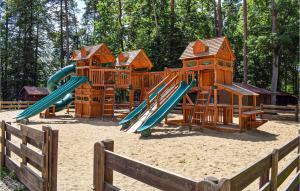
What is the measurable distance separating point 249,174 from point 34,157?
3627 millimetres

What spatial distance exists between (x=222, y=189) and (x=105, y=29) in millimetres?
36116

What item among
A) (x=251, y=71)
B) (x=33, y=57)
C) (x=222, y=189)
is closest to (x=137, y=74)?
(x=222, y=189)

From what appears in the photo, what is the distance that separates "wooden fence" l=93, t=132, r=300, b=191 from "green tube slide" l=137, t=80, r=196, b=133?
7874mm

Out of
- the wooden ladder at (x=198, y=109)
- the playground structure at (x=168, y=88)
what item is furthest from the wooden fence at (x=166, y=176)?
the wooden ladder at (x=198, y=109)

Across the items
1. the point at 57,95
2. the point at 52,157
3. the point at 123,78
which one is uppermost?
the point at 123,78

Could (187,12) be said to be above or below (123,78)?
above

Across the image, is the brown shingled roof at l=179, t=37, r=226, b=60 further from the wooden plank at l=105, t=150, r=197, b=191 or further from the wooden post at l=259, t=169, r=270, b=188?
the wooden plank at l=105, t=150, r=197, b=191

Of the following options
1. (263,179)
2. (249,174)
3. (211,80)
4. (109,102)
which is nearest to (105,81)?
(109,102)

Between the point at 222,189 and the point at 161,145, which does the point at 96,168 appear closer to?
the point at 222,189

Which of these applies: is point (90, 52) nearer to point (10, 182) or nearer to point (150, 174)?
point (10, 182)

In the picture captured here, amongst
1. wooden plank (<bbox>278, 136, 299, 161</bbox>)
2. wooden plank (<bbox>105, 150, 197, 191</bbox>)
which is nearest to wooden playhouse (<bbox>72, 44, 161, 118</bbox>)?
wooden plank (<bbox>278, 136, 299, 161</bbox>)

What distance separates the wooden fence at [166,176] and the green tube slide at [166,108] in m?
7.87

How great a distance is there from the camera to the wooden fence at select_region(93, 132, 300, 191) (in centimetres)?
229

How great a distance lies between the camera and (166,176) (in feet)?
8.52
